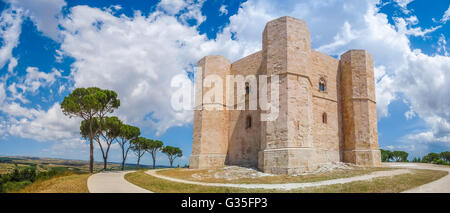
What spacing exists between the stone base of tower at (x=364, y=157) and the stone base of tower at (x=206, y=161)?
A: 31.5 ft

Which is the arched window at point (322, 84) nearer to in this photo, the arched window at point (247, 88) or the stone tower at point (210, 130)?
the arched window at point (247, 88)

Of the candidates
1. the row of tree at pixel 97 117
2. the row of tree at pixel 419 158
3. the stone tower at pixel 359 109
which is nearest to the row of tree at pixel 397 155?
the row of tree at pixel 419 158

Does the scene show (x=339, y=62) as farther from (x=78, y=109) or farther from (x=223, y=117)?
(x=78, y=109)

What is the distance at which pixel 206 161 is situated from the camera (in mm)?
19188

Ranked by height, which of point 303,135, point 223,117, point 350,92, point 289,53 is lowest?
point 303,135

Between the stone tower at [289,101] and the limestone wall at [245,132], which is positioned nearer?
the stone tower at [289,101]

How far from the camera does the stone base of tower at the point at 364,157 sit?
17672mm

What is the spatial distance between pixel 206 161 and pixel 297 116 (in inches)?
316

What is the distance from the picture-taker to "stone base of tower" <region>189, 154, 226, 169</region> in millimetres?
19045

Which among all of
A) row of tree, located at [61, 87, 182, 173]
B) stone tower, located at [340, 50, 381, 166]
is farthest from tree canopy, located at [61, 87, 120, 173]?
stone tower, located at [340, 50, 381, 166]

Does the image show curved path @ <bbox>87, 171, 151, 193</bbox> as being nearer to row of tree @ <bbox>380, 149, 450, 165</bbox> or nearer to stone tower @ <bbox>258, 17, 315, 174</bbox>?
stone tower @ <bbox>258, 17, 315, 174</bbox>

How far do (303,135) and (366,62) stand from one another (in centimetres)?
926
